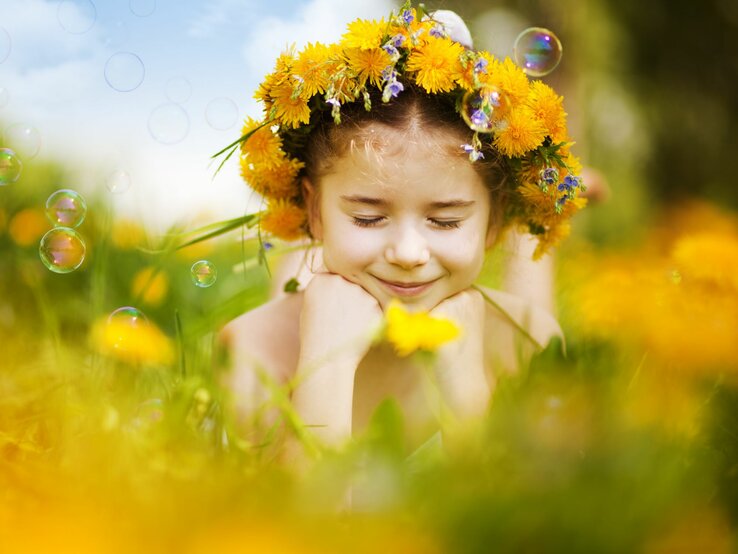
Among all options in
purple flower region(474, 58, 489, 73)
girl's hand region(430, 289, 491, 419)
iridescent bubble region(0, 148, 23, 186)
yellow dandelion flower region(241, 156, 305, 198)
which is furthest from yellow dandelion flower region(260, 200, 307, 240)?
iridescent bubble region(0, 148, 23, 186)

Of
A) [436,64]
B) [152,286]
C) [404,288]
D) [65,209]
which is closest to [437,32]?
[436,64]

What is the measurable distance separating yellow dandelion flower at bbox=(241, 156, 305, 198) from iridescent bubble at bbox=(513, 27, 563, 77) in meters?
0.50

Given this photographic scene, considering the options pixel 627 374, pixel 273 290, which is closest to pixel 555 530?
pixel 627 374

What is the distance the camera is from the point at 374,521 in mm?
636

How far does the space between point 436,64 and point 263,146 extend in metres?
0.35

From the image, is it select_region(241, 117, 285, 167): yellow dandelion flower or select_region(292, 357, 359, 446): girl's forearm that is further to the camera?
select_region(241, 117, 285, 167): yellow dandelion flower

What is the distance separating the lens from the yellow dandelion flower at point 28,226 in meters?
2.39

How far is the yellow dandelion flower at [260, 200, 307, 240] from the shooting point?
167 cm

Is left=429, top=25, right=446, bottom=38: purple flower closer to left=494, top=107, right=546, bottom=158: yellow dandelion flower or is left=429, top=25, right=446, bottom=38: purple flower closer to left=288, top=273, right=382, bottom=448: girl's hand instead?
left=494, top=107, right=546, bottom=158: yellow dandelion flower

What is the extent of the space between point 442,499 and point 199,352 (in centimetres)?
120

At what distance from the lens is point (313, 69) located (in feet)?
4.80

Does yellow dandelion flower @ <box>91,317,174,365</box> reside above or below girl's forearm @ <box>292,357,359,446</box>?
above

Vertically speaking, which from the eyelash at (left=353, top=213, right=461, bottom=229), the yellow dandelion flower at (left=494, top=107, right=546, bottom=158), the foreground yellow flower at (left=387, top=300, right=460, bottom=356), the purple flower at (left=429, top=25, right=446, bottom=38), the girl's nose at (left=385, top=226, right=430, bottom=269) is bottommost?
the foreground yellow flower at (left=387, top=300, right=460, bottom=356)

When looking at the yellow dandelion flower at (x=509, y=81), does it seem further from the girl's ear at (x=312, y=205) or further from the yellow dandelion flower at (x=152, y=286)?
the yellow dandelion flower at (x=152, y=286)
